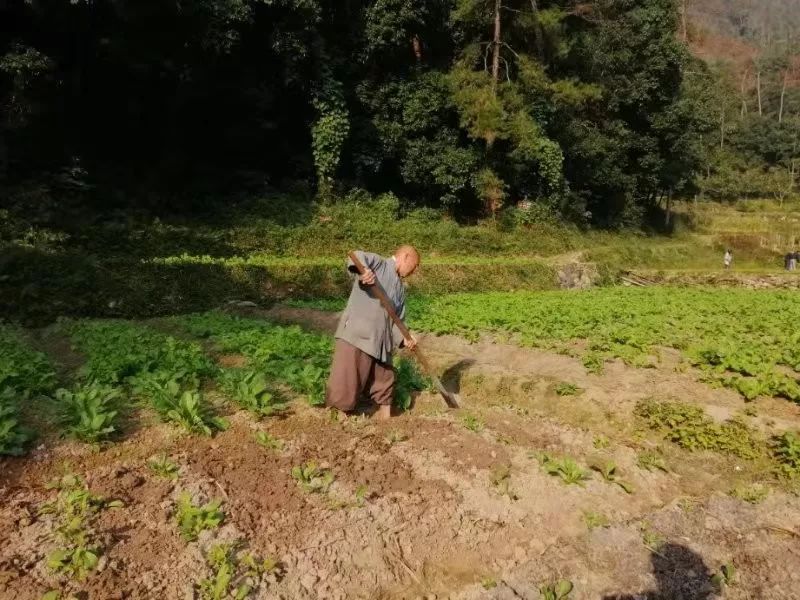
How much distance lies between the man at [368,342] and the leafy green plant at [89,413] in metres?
2.00

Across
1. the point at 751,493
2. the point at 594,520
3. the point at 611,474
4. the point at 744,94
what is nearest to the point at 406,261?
the point at 611,474

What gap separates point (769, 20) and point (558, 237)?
122162 mm

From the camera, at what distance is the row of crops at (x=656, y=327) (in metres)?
7.93

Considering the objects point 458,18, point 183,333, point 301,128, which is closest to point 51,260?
Answer: point 183,333

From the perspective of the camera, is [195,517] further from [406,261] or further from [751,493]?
[751,493]

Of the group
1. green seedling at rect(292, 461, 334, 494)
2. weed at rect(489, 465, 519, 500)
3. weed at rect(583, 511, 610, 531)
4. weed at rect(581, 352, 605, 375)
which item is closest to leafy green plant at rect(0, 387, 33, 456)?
green seedling at rect(292, 461, 334, 494)

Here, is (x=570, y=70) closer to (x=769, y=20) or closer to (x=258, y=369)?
(x=258, y=369)

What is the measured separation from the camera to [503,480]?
4.98 meters

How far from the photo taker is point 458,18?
25.2m

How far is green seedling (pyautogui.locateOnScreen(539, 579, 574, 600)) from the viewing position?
3816 millimetres

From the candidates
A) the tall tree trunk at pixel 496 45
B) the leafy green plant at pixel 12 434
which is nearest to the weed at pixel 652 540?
the leafy green plant at pixel 12 434

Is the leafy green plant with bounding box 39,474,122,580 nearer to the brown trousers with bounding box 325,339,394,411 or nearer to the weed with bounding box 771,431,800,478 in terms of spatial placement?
the brown trousers with bounding box 325,339,394,411

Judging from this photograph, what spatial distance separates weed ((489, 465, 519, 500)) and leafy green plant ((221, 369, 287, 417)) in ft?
7.07

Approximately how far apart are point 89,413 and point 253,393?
1.42 metres
